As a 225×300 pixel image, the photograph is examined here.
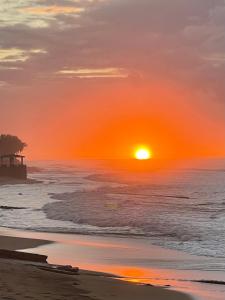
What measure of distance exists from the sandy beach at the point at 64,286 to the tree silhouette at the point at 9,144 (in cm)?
16131

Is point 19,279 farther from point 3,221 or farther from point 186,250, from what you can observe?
point 3,221

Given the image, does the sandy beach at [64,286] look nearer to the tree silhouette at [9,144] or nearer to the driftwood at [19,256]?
the driftwood at [19,256]

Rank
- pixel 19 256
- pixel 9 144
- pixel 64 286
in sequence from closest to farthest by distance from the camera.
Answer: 1. pixel 64 286
2. pixel 19 256
3. pixel 9 144

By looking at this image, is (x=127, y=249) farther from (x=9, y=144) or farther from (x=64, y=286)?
(x=9, y=144)

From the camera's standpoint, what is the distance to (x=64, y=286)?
43.6 feet

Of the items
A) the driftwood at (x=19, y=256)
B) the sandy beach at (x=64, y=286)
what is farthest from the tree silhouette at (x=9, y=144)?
the sandy beach at (x=64, y=286)

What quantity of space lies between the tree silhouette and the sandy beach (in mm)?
161313

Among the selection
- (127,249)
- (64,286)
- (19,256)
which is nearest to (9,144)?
(127,249)

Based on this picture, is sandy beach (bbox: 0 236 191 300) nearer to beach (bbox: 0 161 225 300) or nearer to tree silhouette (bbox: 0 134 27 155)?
beach (bbox: 0 161 225 300)

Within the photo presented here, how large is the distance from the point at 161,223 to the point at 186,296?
2433cm

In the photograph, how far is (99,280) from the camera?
1485cm

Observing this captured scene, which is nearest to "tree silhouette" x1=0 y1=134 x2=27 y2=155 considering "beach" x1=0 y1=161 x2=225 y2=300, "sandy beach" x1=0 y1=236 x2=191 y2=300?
"beach" x1=0 y1=161 x2=225 y2=300

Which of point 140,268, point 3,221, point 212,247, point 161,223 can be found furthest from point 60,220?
point 140,268

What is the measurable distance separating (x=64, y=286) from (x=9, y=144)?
166m
